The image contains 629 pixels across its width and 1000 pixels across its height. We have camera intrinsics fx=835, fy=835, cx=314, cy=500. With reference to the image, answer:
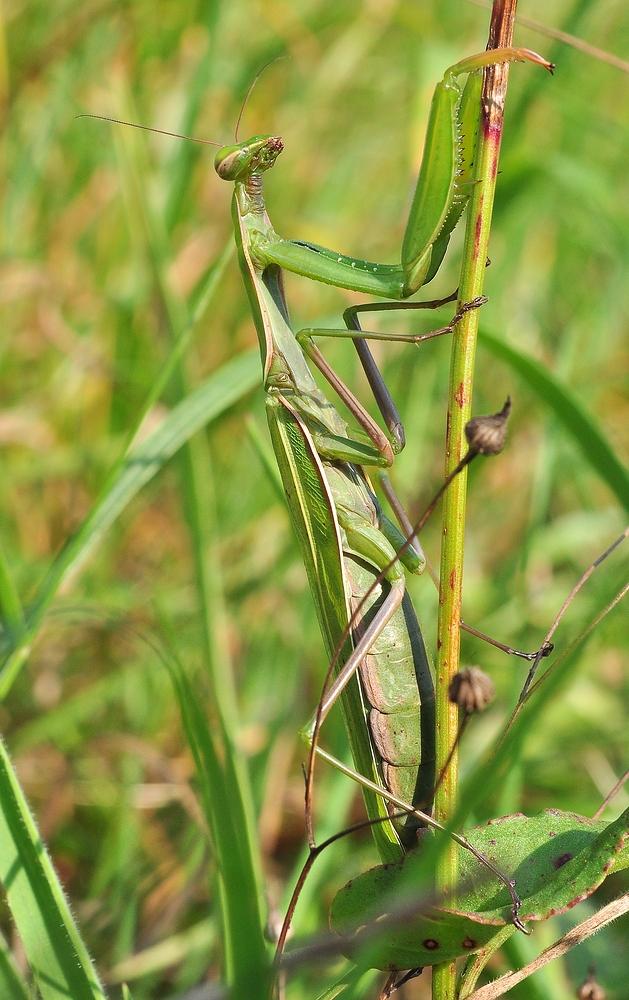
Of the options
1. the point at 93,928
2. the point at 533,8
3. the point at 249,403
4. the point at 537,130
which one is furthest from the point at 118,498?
the point at 533,8

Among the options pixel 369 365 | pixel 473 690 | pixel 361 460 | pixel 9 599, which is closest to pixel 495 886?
pixel 473 690

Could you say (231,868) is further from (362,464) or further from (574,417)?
(574,417)

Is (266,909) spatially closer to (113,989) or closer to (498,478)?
(113,989)

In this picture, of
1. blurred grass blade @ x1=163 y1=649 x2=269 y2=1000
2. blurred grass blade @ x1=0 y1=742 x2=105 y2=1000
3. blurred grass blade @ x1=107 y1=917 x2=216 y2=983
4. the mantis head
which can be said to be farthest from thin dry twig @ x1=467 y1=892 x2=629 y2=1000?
the mantis head

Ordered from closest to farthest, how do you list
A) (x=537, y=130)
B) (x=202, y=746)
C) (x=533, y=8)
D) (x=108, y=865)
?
(x=202, y=746)
(x=108, y=865)
(x=537, y=130)
(x=533, y=8)

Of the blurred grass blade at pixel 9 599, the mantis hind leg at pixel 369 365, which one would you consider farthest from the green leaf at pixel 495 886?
the blurred grass blade at pixel 9 599

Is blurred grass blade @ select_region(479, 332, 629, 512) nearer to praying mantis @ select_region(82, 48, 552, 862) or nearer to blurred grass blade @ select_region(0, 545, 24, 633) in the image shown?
praying mantis @ select_region(82, 48, 552, 862)
